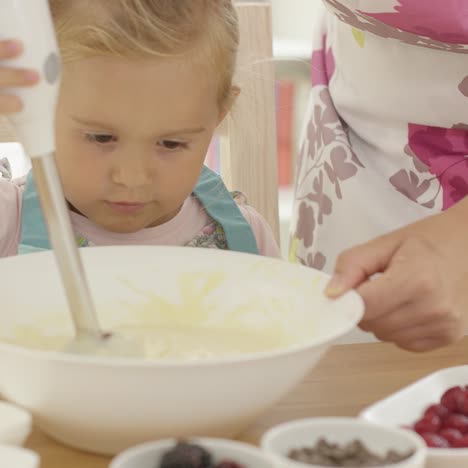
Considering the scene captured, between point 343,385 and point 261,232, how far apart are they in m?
0.53

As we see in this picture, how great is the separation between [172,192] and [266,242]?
227mm

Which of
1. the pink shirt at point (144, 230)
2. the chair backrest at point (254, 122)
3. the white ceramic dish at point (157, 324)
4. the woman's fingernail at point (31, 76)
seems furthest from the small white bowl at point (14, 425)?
the chair backrest at point (254, 122)

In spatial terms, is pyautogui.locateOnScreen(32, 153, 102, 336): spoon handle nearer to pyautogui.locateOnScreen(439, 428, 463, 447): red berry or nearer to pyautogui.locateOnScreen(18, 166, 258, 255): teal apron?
pyautogui.locateOnScreen(439, 428, 463, 447): red berry

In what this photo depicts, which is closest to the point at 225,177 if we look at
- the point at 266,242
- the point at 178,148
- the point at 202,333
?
the point at 266,242

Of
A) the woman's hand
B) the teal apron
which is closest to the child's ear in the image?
the teal apron

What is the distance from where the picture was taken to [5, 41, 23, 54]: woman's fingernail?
2.03ft

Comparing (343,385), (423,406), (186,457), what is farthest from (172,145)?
(186,457)

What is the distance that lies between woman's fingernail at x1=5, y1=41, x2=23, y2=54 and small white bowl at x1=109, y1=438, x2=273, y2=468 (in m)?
0.26

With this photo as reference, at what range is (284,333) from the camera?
2.64 ft

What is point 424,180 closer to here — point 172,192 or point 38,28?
point 172,192

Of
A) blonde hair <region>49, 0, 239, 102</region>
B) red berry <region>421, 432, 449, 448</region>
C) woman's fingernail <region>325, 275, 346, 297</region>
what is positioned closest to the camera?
red berry <region>421, 432, 449, 448</region>

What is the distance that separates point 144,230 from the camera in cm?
126

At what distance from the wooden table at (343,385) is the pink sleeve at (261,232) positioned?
418 mm

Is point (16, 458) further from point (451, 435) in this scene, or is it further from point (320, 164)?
point (320, 164)
